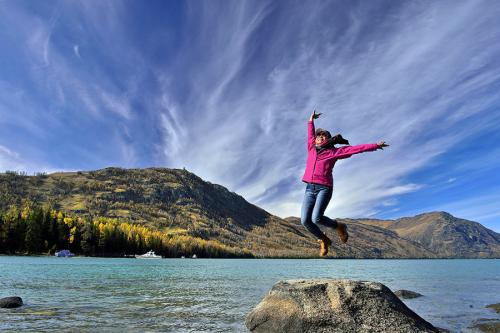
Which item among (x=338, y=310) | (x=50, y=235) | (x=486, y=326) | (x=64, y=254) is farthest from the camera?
(x=50, y=235)

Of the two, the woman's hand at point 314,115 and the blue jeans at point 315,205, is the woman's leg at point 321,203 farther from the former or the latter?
the woman's hand at point 314,115

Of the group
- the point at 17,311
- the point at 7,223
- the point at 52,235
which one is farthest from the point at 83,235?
the point at 17,311

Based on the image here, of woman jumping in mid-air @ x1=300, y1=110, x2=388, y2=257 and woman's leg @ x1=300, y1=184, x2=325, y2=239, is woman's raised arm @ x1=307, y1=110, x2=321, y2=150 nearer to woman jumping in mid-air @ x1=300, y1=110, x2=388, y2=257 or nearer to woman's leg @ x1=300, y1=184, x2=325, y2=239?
woman jumping in mid-air @ x1=300, y1=110, x2=388, y2=257

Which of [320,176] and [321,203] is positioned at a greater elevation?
[320,176]

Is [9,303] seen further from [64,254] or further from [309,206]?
[64,254]

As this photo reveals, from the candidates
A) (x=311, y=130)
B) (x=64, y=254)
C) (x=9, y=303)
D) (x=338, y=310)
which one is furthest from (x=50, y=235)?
(x=311, y=130)

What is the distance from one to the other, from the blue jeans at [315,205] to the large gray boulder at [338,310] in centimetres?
489

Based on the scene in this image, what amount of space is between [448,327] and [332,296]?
12042 millimetres

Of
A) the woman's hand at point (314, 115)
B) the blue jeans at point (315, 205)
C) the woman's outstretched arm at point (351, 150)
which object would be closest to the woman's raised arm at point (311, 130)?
the woman's hand at point (314, 115)

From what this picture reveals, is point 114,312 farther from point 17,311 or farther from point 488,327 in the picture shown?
point 488,327

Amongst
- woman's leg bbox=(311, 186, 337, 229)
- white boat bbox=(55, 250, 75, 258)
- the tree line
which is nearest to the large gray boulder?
woman's leg bbox=(311, 186, 337, 229)

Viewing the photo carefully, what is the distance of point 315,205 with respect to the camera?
12570mm

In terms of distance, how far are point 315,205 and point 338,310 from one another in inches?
238

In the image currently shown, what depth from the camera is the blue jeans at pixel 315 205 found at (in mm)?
12469
